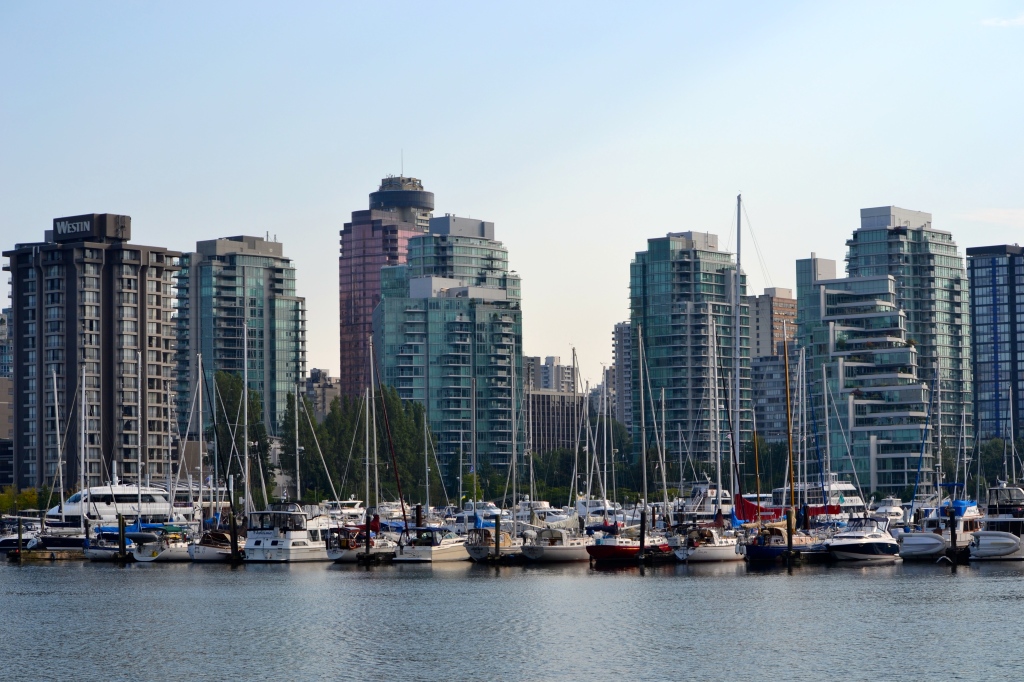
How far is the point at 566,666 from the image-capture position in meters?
59.7

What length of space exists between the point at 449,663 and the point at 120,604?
101 feet

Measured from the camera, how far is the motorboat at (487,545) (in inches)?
4250

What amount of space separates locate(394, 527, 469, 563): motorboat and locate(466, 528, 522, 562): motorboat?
1.08m

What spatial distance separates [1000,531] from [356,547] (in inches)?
1669

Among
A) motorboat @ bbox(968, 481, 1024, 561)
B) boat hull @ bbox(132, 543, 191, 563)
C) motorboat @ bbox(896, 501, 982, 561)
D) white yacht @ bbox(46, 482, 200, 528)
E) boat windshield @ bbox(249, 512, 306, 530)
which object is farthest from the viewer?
white yacht @ bbox(46, 482, 200, 528)

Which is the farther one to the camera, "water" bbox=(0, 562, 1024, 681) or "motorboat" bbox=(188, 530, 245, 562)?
"motorboat" bbox=(188, 530, 245, 562)

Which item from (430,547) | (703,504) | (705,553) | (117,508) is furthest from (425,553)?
(703,504)

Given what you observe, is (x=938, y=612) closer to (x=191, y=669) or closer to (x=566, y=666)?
(x=566, y=666)

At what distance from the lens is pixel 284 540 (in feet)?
365

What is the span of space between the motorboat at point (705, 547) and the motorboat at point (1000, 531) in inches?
597

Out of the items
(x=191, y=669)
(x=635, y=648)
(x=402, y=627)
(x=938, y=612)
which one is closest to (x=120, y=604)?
(x=402, y=627)

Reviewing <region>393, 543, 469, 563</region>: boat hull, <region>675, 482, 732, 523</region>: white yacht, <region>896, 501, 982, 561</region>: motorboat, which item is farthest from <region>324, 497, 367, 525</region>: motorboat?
<region>896, 501, 982, 561</region>: motorboat

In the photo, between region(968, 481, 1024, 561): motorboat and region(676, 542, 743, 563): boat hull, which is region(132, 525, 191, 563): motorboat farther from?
region(968, 481, 1024, 561): motorboat

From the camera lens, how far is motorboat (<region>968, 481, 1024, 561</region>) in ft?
333
